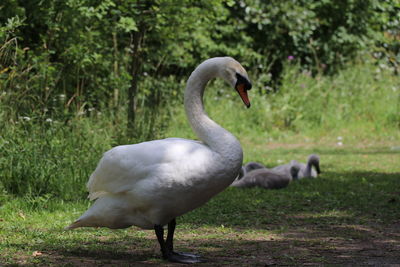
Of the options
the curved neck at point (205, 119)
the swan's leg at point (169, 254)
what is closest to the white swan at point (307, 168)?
the curved neck at point (205, 119)

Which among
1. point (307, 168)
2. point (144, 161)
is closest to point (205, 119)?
point (144, 161)

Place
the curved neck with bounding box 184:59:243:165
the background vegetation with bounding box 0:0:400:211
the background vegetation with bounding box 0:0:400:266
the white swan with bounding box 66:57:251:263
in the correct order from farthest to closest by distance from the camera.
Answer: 1. the background vegetation with bounding box 0:0:400:211
2. the background vegetation with bounding box 0:0:400:266
3. the curved neck with bounding box 184:59:243:165
4. the white swan with bounding box 66:57:251:263

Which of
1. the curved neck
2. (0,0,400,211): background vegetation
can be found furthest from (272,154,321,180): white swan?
the curved neck

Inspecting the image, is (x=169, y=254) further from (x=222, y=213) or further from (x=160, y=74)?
(x=160, y=74)

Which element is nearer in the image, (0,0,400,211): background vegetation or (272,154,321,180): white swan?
(0,0,400,211): background vegetation

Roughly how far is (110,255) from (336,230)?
81.3 inches

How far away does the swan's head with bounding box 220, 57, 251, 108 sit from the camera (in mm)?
4648

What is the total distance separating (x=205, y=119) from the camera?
4.69 metres

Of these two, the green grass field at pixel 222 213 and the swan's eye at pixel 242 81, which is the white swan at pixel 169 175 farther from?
the green grass field at pixel 222 213

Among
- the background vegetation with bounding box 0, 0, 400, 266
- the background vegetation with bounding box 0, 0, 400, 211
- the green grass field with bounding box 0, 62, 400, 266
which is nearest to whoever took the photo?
the green grass field with bounding box 0, 62, 400, 266

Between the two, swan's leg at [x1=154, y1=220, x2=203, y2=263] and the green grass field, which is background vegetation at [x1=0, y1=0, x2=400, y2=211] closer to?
the green grass field

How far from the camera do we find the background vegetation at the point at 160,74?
739cm

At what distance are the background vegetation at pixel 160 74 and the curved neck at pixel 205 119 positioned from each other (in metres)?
2.33

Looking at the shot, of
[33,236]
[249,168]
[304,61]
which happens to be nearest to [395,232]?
[33,236]
